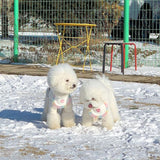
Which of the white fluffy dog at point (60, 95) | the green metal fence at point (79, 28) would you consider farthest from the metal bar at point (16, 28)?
the white fluffy dog at point (60, 95)

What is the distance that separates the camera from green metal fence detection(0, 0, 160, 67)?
10992 millimetres

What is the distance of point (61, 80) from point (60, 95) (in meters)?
0.29

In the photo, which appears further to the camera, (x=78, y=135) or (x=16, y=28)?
(x=16, y=28)

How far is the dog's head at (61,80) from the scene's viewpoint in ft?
15.0

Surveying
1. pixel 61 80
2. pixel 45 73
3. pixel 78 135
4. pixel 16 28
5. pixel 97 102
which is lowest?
pixel 78 135

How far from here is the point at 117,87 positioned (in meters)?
7.85

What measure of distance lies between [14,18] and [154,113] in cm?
689

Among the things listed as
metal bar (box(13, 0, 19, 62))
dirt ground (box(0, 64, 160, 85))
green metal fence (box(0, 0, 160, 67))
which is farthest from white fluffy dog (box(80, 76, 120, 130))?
metal bar (box(13, 0, 19, 62))

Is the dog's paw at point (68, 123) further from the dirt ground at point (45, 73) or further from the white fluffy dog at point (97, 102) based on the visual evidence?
the dirt ground at point (45, 73)

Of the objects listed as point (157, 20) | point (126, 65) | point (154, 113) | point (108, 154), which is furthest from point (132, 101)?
point (157, 20)

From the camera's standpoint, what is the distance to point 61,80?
457cm

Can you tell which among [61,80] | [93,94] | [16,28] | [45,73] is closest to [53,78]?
[61,80]

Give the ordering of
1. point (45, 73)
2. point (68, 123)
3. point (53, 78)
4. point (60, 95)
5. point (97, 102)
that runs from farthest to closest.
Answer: point (45, 73), point (68, 123), point (60, 95), point (97, 102), point (53, 78)

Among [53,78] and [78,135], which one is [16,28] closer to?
[53,78]
